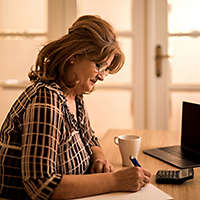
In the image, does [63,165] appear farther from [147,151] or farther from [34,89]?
[147,151]

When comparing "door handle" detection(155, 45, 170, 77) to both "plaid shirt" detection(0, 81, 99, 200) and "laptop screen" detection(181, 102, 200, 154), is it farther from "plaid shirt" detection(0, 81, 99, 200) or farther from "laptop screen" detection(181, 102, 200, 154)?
"plaid shirt" detection(0, 81, 99, 200)

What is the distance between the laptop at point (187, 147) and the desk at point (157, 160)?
5cm

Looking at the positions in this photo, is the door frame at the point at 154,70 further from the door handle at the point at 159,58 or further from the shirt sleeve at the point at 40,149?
the shirt sleeve at the point at 40,149

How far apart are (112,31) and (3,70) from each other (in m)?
2.35

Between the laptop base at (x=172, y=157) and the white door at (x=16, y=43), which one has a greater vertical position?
the white door at (x=16, y=43)

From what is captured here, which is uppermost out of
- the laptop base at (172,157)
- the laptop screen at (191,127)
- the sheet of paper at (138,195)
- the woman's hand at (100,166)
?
the laptop screen at (191,127)

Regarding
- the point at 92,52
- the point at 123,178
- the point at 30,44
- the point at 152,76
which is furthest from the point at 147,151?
the point at 30,44

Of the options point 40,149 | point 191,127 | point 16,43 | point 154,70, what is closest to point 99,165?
point 40,149

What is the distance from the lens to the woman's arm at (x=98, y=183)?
902mm

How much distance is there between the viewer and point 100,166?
1.12m

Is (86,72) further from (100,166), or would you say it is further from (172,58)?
(172,58)

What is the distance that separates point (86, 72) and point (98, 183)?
13.7 inches

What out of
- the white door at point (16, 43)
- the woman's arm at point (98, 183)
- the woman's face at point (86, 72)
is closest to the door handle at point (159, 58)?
the white door at point (16, 43)

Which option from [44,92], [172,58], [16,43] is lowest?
[44,92]
